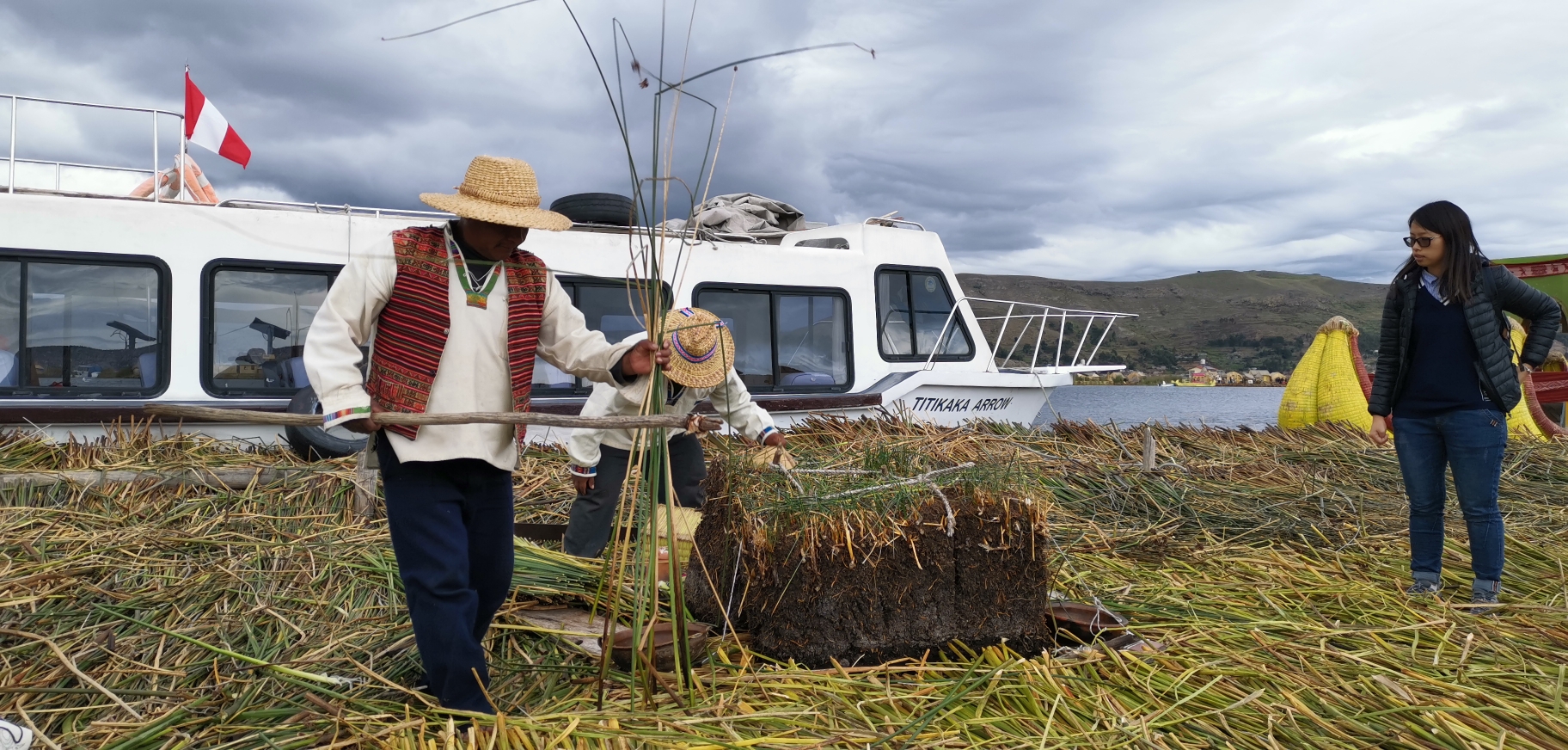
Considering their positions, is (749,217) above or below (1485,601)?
above

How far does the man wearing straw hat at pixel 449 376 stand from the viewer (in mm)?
2615

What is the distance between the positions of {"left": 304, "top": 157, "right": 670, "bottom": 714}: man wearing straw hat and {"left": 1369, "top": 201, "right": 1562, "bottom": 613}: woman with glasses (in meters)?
3.32

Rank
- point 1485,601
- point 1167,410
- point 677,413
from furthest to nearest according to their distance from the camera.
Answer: point 1167,410, point 677,413, point 1485,601

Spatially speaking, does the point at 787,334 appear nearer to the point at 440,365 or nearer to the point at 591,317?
the point at 591,317

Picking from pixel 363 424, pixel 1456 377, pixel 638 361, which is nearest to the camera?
pixel 363 424

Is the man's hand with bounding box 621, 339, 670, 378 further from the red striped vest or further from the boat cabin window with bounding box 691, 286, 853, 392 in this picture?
the boat cabin window with bounding box 691, 286, 853, 392

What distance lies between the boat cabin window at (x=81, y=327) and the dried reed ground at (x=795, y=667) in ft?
7.35

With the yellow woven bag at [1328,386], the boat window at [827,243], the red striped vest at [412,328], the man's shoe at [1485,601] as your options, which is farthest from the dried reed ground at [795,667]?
the yellow woven bag at [1328,386]

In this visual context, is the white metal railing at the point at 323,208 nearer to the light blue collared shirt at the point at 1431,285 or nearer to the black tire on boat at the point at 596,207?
the black tire on boat at the point at 596,207

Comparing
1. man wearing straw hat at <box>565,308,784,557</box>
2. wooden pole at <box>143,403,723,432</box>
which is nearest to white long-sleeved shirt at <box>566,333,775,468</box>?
man wearing straw hat at <box>565,308,784,557</box>

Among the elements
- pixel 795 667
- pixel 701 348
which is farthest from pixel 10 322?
pixel 795 667

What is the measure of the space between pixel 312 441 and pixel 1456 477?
6.64 m

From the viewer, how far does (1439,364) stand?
4.07 metres

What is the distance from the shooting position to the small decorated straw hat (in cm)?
338
